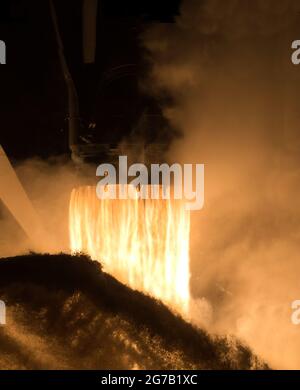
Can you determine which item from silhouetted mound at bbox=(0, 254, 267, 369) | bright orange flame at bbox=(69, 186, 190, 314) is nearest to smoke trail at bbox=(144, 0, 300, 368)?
bright orange flame at bbox=(69, 186, 190, 314)

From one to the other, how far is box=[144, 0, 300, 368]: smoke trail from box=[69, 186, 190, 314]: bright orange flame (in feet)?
2.87

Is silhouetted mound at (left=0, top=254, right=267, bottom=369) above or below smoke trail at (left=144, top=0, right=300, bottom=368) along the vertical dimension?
below

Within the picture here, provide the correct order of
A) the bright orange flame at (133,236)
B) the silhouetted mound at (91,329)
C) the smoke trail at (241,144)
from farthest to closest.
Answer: the smoke trail at (241,144)
the bright orange flame at (133,236)
the silhouetted mound at (91,329)

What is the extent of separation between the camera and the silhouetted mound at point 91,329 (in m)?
3.48

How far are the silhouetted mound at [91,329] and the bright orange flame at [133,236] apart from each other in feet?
6.17

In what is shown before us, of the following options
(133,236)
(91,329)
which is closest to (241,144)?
(133,236)

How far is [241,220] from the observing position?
7.15 meters

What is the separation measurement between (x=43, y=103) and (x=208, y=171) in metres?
3.10

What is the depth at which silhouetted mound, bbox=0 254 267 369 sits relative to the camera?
11.4 ft

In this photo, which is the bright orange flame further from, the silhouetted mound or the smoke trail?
the silhouetted mound

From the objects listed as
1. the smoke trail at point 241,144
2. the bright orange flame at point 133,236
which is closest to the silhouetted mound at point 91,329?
the bright orange flame at point 133,236

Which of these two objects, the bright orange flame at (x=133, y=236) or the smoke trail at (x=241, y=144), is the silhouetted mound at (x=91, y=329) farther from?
the smoke trail at (x=241, y=144)

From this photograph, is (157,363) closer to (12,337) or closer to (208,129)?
(12,337)

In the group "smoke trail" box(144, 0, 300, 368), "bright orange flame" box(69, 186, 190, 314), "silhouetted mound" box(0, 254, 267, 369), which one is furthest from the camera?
"smoke trail" box(144, 0, 300, 368)
